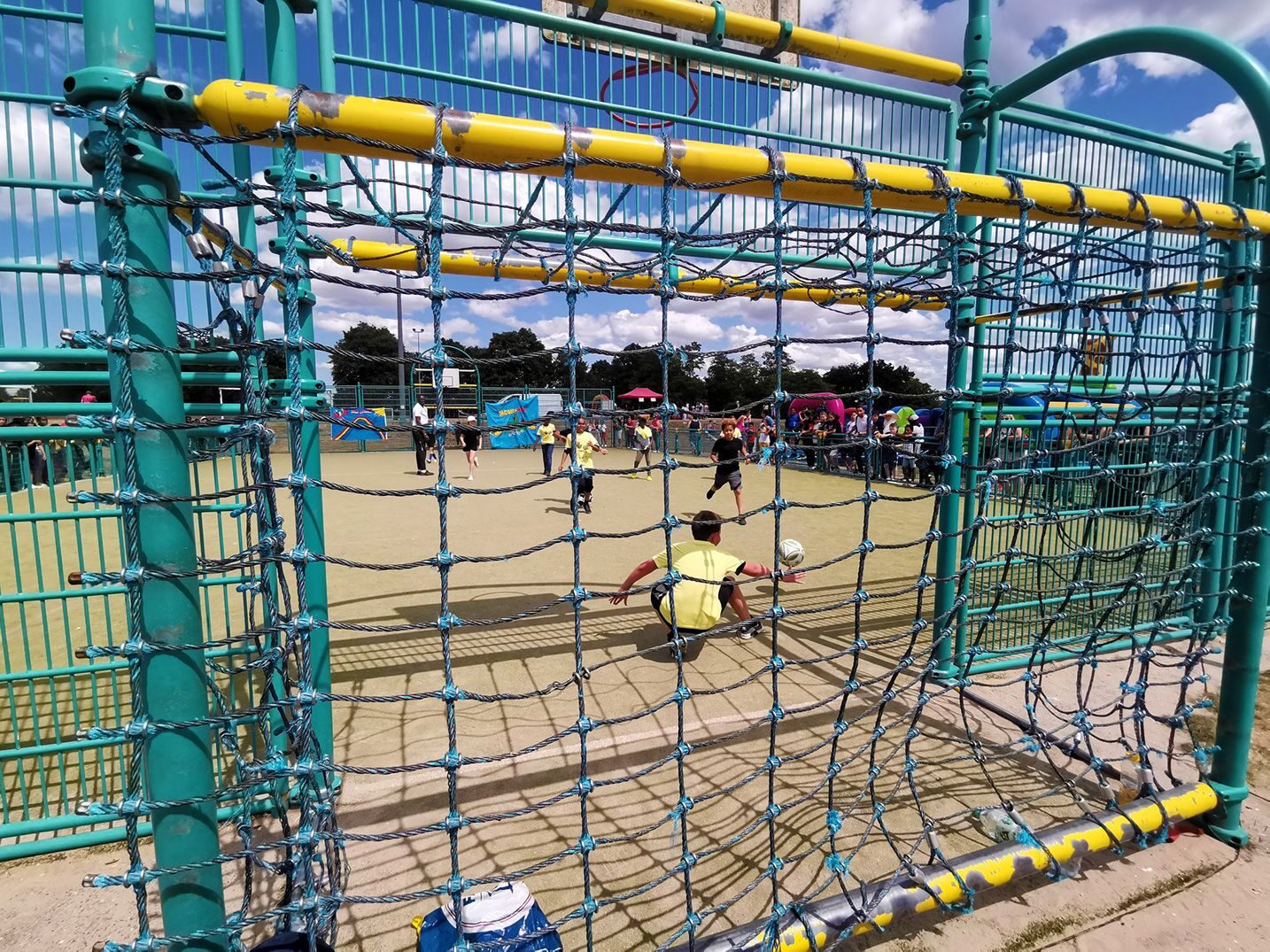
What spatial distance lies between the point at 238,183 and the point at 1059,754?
388 centimetres

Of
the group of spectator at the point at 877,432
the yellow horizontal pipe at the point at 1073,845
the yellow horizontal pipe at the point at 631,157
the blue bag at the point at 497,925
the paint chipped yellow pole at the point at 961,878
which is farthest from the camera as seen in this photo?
the group of spectator at the point at 877,432

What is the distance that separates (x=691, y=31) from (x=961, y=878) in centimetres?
392

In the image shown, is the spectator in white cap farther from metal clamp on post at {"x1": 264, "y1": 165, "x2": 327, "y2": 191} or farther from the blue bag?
the blue bag

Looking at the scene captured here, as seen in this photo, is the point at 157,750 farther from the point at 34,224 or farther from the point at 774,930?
the point at 34,224

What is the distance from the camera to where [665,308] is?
174 cm

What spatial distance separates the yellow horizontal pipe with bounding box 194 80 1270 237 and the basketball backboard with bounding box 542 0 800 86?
6.65ft

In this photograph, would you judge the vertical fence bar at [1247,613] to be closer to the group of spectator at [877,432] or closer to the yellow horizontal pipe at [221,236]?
the yellow horizontal pipe at [221,236]

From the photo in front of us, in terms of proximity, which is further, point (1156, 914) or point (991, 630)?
point (991, 630)

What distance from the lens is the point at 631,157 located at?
1.62 metres

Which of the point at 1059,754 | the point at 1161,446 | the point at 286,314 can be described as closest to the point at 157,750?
the point at 286,314

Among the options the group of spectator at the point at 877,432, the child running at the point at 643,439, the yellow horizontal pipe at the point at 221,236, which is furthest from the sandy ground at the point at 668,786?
the child running at the point at 643,439

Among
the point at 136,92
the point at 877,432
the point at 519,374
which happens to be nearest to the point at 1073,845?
the point at 136,92

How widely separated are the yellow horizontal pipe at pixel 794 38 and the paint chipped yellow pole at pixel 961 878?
3636mm

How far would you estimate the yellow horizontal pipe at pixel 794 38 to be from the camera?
3.27 m
